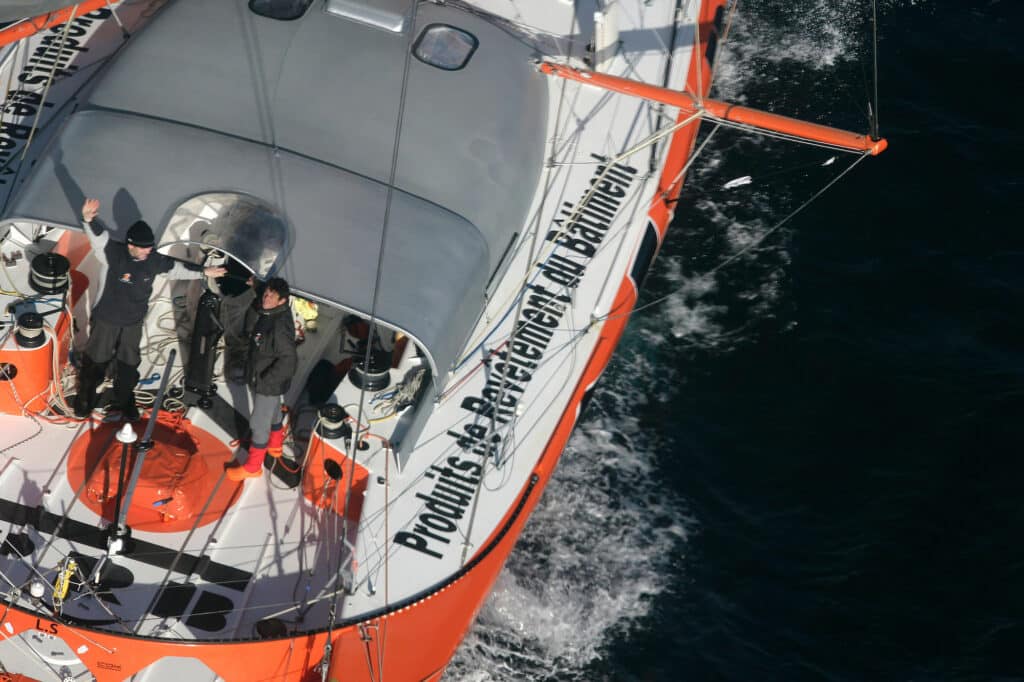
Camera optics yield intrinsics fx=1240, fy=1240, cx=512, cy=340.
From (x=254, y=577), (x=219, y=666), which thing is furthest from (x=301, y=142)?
(x=219, y=666)

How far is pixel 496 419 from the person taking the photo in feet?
29.3

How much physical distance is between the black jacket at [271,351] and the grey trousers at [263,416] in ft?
0.26

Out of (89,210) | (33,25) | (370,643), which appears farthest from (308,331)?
(33,25)

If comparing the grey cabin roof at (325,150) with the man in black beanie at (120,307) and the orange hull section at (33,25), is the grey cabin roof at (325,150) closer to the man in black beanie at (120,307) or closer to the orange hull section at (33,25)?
the man in black beanie at (120,307)

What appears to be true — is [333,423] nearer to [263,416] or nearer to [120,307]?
[263,416]

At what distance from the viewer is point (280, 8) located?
30.9 feet

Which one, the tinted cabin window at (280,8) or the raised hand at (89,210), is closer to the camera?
the raised hand at (89,210)

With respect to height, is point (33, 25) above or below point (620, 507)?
above

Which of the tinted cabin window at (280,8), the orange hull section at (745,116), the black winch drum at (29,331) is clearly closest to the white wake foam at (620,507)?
the orange hull section at (745,116)

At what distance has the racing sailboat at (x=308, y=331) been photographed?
794 centimetres

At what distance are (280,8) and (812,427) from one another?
5989 mm

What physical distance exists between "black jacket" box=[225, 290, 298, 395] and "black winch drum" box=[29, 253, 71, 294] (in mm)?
1572

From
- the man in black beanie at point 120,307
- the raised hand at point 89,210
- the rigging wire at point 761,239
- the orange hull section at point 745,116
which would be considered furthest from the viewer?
the rigging wire at point 761,239

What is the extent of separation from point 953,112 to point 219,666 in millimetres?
10639
